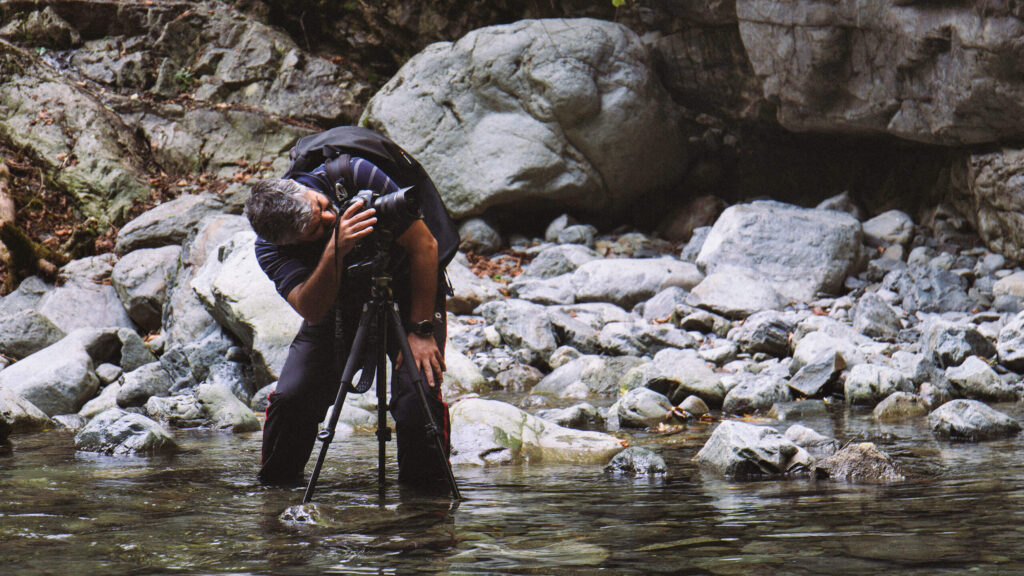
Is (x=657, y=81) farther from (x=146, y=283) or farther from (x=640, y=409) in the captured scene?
(x=640, y=409)

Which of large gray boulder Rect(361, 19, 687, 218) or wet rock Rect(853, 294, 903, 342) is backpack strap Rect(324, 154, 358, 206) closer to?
wet rock Rect(853, 294, 903, 342)

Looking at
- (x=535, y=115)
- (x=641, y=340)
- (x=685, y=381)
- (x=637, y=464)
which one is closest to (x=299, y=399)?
(x=637, y=464)

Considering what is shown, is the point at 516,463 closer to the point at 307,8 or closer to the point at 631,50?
the point at 631,50

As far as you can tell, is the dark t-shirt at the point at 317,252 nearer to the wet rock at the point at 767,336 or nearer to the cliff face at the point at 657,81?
the wet rock at the point at 767,336

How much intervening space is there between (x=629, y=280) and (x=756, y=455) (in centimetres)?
579

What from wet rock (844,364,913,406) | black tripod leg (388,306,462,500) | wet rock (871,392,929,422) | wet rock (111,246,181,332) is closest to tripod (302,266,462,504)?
black tripod leg (388,306,462,500)

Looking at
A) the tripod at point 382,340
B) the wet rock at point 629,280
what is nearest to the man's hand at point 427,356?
the tripod at point 382,340

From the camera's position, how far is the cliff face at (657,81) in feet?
28.4

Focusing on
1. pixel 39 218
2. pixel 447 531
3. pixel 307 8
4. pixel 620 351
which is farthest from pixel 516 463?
pixel 307 8

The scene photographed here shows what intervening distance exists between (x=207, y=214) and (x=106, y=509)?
7.36 m

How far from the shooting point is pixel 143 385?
23.0 ft

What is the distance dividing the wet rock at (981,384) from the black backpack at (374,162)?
13.3 feet

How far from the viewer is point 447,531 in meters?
2.69

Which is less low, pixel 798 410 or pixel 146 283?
pixel 146 283
